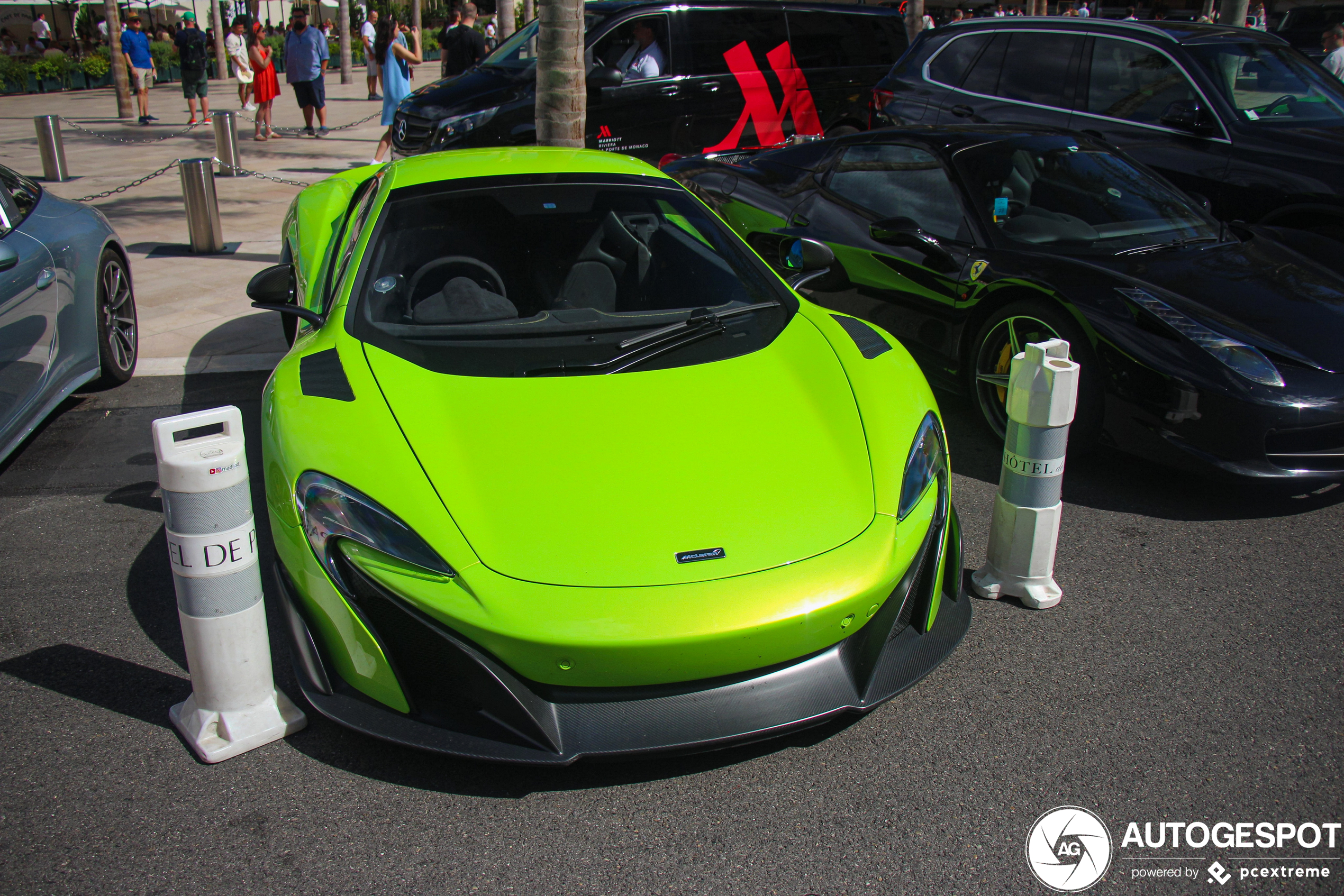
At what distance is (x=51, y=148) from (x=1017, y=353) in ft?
38.9

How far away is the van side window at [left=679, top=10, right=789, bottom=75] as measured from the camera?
9.75 meters

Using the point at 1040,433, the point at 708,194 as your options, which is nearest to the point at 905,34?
the point at 708,194

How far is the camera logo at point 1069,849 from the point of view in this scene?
89.3 inches

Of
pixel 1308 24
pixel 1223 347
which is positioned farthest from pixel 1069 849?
pixel 1308 24

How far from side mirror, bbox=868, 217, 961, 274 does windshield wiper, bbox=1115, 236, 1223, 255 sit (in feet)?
2.45

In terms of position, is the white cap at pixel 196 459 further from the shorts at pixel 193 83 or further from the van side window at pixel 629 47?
the shorts at pixel 193 83

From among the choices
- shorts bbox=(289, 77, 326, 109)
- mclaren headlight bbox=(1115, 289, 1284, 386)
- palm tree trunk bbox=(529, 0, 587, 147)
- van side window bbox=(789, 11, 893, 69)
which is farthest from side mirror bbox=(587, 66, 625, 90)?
shorts bbox=(289, 77, 326, 109)

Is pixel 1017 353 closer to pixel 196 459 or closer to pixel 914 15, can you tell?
pixel 196 459

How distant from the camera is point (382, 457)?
105 inches

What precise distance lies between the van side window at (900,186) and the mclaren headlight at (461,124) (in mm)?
4474

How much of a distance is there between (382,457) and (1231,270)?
380 centimetres

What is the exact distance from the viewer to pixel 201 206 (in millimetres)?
8336

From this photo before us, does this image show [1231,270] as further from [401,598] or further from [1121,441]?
[401,598]

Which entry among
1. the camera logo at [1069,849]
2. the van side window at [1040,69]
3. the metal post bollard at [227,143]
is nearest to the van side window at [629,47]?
the van side window at [1040,69]
